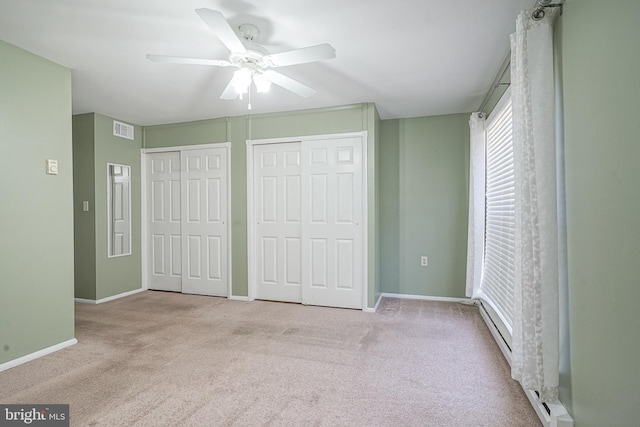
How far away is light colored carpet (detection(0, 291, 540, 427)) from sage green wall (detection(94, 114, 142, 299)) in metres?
0.74

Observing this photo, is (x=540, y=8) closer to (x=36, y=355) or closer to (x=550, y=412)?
(x=550, y=412)

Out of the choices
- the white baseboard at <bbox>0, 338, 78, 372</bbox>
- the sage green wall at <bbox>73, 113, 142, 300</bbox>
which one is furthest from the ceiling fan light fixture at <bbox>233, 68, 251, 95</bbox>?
the sage green wall at <bbox>73, 113, 142, 300</bbox>

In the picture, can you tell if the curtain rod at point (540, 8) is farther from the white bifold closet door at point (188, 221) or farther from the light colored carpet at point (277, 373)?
the white bifold closet door at point (188, 221)

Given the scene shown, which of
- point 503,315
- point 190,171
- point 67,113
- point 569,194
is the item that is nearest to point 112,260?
point 190,171

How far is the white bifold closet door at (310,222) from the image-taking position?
3.84 meters

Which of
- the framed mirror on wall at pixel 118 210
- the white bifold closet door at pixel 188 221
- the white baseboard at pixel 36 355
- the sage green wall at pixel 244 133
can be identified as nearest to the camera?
the white baseboard at pixel 36 355

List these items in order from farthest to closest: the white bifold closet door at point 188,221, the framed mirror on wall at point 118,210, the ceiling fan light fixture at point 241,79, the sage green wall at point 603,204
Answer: the white bifold closet door at point 188,221
the framed mirror on wall at point 118,210
the ceiling fan light fixture at point 241,79
the sage green wall at point 603,204

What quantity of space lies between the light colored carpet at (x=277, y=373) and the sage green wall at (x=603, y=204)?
0.68 metres

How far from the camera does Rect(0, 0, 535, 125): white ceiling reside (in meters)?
1.97

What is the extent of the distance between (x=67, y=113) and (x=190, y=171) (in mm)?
1779

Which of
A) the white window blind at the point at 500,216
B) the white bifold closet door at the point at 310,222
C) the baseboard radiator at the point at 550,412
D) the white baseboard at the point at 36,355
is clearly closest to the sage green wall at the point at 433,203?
the white window blind at the point at 500,216

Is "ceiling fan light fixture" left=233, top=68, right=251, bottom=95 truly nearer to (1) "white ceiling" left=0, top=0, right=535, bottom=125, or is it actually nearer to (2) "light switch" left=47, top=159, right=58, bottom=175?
(1) "white ceiling" left=0, top=0, right=535, bottom=125

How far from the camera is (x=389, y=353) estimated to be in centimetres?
264

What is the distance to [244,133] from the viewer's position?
4.24 metres
